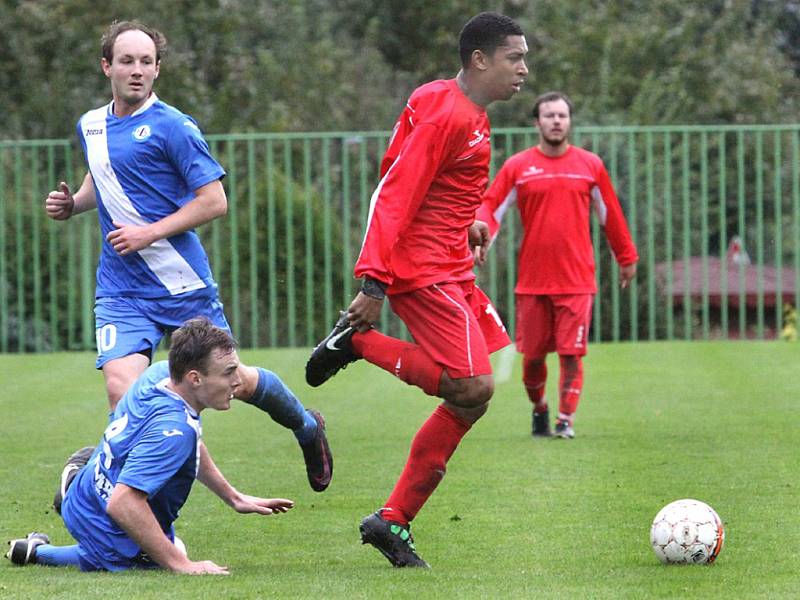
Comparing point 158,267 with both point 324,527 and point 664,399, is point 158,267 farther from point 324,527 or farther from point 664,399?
point 664,399

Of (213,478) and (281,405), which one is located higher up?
(281,405)

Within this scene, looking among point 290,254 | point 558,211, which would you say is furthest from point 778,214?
point 558,211

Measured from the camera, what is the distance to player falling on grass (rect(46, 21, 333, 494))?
674 cm

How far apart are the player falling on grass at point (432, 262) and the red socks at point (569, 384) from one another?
4.01 meters

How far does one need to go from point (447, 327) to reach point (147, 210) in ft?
5.01

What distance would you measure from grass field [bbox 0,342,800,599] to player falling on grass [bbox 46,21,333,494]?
73 centimetres

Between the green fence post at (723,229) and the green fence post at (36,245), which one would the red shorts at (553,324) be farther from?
the green fence post at (36,245)

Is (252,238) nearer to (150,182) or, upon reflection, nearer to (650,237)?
(650,237)

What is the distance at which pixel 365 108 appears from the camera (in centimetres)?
2953

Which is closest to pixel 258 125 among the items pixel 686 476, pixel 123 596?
pixel 686 476

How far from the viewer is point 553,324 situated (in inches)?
417

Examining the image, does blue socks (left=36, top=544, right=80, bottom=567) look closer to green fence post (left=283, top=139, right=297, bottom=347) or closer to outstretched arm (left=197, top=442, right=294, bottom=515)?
outstretched arm (left=197, top=442, right=294, bottom=515)

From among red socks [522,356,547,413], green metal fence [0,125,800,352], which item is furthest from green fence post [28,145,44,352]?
red socks [522,356,547,413]

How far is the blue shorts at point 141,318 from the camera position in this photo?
6734mm
